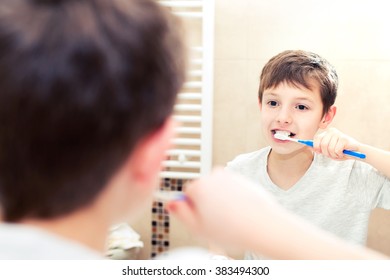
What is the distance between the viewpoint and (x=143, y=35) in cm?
40

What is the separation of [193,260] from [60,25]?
0.37m

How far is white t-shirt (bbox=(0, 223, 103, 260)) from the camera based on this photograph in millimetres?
365

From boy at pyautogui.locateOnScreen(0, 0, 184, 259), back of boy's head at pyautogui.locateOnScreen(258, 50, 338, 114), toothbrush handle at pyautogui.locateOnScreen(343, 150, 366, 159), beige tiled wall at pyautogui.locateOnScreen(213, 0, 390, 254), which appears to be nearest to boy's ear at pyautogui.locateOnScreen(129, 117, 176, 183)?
boy at pyautogui.locateOnScreen(0, 0, 184, 259)

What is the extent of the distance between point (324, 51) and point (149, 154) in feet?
2.98

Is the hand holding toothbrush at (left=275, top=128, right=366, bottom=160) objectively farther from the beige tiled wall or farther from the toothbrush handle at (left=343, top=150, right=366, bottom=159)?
the beige tiled wall

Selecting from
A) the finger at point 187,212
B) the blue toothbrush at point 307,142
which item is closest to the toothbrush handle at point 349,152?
the blue toothbrush at point 307,142

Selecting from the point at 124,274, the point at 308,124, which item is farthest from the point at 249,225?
the point at 308,124

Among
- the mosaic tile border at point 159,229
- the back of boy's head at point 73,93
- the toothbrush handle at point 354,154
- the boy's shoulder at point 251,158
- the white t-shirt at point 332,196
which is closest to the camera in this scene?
the back of boy's head at point 73,93

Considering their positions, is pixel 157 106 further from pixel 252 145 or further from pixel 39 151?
pixel 252 145

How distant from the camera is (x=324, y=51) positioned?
1.21 meters

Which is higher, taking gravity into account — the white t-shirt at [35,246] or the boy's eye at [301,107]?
the boy's eye at [301,107]

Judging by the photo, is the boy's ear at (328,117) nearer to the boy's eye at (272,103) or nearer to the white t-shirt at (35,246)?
the boy's eye at (272,103)

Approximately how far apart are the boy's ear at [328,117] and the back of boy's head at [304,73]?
0.04 feet

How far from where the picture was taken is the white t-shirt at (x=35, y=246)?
37 cm
